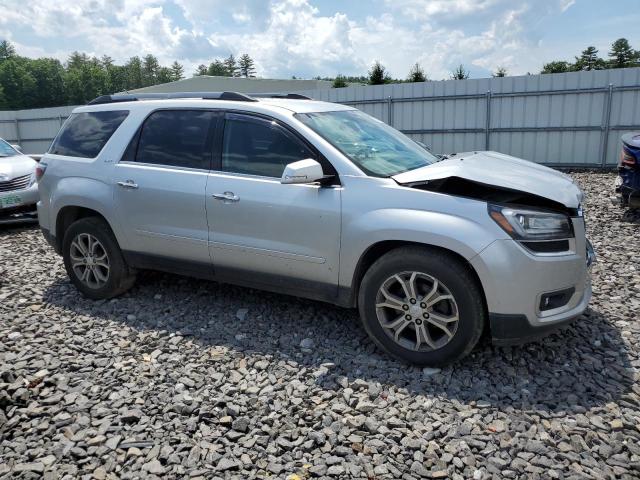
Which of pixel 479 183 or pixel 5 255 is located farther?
pixel 5 255

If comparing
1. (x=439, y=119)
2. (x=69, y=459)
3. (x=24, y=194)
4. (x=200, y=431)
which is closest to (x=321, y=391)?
(x=200, y=431)

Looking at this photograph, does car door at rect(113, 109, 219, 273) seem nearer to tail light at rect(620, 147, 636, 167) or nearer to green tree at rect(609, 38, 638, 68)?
tail light at rect(620, 147, 636, 167)

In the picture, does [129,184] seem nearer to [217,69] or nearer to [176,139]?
[176,139]

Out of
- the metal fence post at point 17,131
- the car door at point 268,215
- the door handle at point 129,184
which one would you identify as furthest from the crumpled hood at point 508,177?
the metal fence post at point 17,131

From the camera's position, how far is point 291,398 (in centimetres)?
321

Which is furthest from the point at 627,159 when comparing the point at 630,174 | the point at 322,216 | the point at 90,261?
the point at 90,261

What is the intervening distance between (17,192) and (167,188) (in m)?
5.54

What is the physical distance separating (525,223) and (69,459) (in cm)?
289

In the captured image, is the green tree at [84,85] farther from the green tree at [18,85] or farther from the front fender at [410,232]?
the front fender at [410,232]

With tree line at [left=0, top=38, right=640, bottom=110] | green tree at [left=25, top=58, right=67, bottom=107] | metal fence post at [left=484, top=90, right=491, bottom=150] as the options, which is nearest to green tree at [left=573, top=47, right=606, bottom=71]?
tree line at [left=0, top=38, right=640, bottom=110]

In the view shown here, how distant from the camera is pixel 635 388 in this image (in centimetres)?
319

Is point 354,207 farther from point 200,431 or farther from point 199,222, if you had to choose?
point 200,431

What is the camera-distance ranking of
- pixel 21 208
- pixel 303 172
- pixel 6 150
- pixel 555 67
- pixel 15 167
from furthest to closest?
pixel 555 67 < pixel 6 150 < pixel 15 167 < pixel 21 208 < pixel 303 172

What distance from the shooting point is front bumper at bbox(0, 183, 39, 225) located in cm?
834
